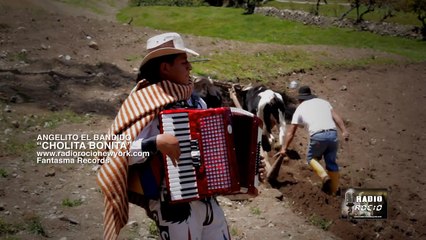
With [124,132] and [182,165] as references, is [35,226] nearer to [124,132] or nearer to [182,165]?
[124,132]

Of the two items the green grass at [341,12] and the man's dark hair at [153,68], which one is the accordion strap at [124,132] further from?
the green grass at [341,12]

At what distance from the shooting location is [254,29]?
90.8 ft

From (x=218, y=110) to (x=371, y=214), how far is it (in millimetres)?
4655

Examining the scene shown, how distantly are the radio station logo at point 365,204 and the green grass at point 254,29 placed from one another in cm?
1161

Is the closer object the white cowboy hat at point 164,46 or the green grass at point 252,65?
the white cowboy hat at point 164,46

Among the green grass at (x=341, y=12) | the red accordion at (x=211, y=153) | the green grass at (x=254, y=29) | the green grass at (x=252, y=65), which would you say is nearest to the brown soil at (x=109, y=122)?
the green grass at (x=252, y=65)

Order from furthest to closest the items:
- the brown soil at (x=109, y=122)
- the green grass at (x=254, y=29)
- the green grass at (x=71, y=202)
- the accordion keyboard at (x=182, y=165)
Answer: the green grass at (x=254, y=29), the brown soil at (x=109, y=122), the green grass at (x=71, y=202), the accordion keyboard at (x=182, y=165)

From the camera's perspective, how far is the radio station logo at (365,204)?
22.9 feet

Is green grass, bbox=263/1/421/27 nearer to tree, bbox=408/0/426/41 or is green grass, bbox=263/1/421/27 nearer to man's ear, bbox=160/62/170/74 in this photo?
tree, bbox=408/0/426/41

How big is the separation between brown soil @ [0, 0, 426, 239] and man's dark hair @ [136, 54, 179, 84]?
8.04 ft

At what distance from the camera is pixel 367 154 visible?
929cm

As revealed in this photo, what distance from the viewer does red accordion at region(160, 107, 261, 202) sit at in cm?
304

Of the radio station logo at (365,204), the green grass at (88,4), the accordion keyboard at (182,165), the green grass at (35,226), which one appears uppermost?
the green grass at (88,4)

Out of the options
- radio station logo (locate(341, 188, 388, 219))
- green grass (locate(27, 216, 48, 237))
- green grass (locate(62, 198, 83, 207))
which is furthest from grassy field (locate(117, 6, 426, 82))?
green grass (locate(27, 216, 48, 237))
